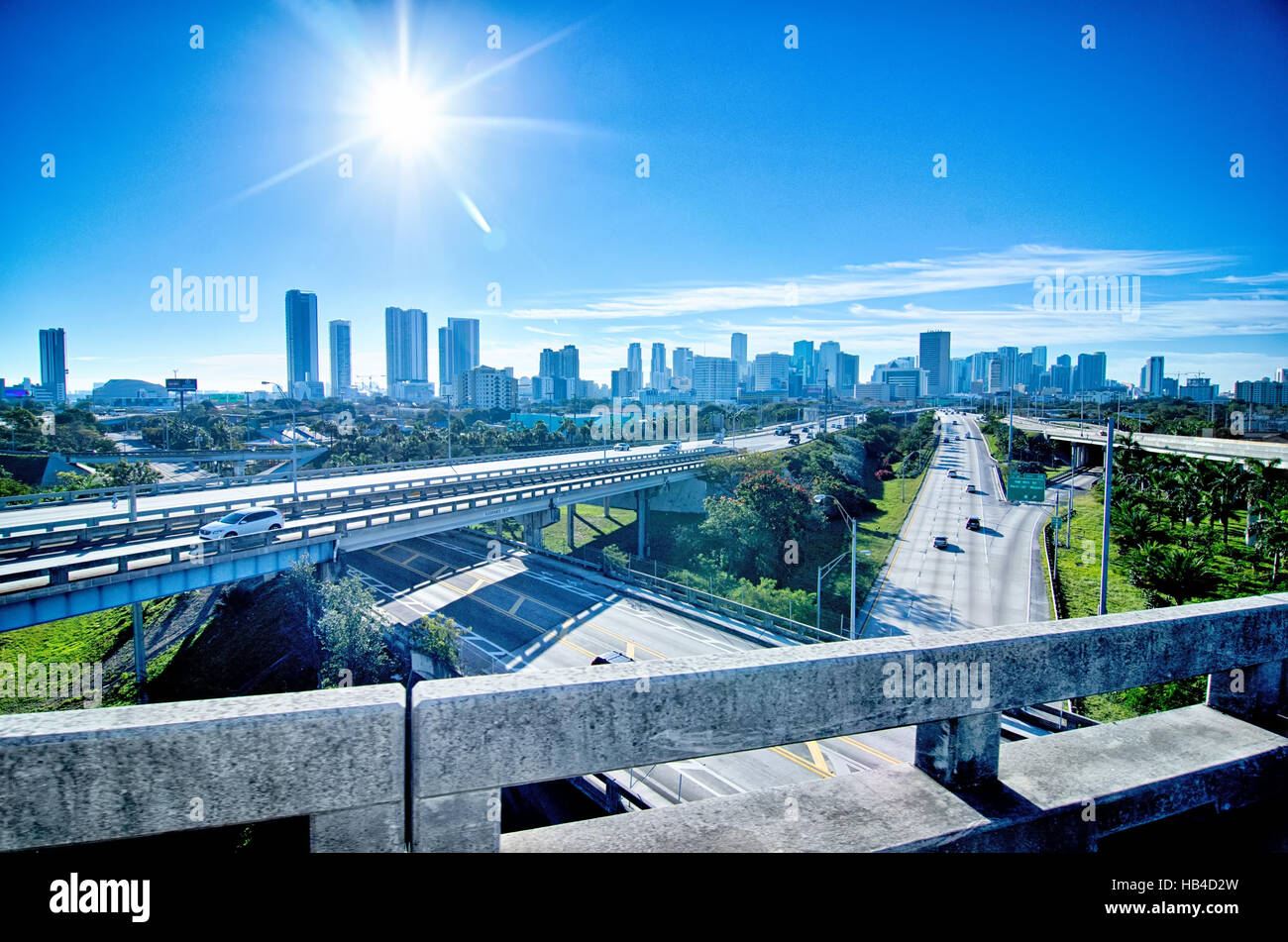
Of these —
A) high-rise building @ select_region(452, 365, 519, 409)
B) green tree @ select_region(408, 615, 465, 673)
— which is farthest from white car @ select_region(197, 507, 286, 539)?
high-rise building @ select_region(452, 365, 519, 409)

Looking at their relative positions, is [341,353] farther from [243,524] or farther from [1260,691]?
[1260,691]

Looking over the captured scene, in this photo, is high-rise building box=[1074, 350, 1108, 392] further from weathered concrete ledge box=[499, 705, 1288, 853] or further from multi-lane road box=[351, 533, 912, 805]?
weathered concrete ledge box=[499, 705, 1288, 853]

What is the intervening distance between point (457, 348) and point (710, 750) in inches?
5846

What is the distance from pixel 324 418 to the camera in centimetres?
10588

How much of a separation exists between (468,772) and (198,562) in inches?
901

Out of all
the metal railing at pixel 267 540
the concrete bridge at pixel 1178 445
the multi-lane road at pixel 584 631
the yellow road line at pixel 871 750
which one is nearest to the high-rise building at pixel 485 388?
the concrete bridge at pixel 1178 445

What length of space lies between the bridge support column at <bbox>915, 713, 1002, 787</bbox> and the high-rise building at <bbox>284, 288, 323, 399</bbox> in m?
155

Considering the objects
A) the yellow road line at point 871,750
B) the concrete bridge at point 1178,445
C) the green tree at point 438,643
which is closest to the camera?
the yellow road line at point 871,750

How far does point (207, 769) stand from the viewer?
2.05 meters

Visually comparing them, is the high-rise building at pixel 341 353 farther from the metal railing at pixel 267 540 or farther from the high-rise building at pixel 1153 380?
the high-rise building at pixel 1153 380

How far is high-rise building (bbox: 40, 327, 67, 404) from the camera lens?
105125mm

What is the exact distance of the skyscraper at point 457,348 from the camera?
5290 inches

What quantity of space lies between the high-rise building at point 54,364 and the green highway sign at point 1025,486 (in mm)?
131708
